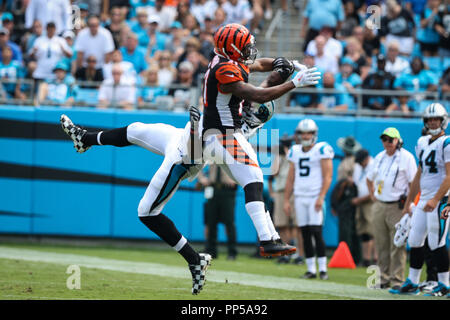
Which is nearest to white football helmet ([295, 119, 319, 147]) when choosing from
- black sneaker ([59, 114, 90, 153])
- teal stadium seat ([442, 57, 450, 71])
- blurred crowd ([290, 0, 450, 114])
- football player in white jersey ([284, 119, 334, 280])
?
football player in white jersey ([284, 119, 334, 280])

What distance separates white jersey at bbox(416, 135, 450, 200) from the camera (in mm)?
9211

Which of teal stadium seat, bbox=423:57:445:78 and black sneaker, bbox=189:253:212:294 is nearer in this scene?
black sneaker, bbox=189:253:212:294

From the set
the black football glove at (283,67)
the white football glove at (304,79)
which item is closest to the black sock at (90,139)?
the black football glove at (283,67)

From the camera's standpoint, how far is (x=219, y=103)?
24.4 ft

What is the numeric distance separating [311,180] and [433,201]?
2783mm

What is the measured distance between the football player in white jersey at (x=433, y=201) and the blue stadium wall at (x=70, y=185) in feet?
18.7

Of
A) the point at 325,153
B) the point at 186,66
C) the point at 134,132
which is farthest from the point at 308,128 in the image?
the point at 134,132

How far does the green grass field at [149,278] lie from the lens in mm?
8492

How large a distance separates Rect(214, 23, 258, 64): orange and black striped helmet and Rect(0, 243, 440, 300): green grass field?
8.59ft

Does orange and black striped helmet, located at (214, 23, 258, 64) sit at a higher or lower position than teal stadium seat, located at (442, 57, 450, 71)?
lower

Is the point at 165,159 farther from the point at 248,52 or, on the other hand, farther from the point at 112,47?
the point at 112,47

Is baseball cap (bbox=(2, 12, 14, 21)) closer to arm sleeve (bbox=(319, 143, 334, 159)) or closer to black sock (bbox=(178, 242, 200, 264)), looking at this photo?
arm sleeve (bbox=(319, 143, 334, 159))

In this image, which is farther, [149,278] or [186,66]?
[186,66]

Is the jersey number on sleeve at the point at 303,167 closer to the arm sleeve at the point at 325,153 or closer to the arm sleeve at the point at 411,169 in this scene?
the arm sleeve at the point at 325,153
